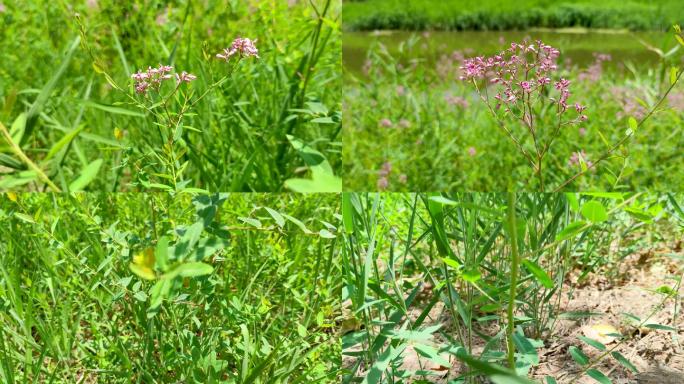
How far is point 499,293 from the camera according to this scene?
1226 millimetres

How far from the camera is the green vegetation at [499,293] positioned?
3.84 feet

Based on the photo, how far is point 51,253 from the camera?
1648mm

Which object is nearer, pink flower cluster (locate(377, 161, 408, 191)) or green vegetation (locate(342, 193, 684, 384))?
green vegetation (locate(342, 193, 684, 384))

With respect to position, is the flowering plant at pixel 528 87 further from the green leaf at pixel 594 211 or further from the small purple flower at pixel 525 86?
the green leaf at pixel 594 211

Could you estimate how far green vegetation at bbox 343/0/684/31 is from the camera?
591cm

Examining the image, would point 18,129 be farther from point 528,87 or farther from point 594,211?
point 528,87

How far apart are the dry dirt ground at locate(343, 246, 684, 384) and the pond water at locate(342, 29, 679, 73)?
8.62ft

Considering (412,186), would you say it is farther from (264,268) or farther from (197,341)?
(197,341)

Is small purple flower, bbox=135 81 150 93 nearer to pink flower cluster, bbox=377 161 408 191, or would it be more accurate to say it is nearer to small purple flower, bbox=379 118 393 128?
pink flower cluster, bbox=377 161 408 191

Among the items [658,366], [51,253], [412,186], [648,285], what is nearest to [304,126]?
[412,186]

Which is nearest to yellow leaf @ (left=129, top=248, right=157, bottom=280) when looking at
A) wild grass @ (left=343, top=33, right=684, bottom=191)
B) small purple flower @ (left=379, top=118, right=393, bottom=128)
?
wild grass @ (left=343, top=33, right=684, bottom=191)

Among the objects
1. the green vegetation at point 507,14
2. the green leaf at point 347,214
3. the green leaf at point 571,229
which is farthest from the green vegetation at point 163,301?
the green vegetation at point 507,14

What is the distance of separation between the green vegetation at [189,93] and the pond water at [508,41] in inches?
64.5

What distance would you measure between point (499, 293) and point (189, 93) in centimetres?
79
